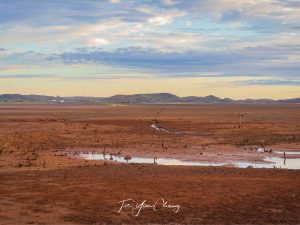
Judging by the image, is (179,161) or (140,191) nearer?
(140,191)

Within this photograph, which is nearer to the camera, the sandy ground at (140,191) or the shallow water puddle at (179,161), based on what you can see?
the sandy ground at (140,191)

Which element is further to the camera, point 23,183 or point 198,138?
point 198,138

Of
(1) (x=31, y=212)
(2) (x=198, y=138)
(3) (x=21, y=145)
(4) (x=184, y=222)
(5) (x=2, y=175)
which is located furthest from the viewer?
(2) (x=198, y=138)

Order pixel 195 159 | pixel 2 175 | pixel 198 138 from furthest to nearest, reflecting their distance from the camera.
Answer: pixel 198 138
pixel 195 159
pixel 2 175

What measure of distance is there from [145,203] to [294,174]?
8.75 metres

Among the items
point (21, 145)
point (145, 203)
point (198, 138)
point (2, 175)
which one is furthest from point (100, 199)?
point (198, 138)

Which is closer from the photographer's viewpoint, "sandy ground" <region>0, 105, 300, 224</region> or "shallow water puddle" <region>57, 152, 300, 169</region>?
"sandy ground" <region>0, 105, 300, 224</region>

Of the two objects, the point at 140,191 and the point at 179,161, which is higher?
the point at 140,191

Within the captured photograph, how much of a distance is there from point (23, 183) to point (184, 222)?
7921mm

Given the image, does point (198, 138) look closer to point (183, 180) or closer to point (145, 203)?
point (183, 180)

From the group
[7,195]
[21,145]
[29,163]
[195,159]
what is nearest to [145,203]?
[7,195]

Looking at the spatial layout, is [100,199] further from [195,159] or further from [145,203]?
[195,159]

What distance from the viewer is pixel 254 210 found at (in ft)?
48.8

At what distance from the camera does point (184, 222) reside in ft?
44.8
